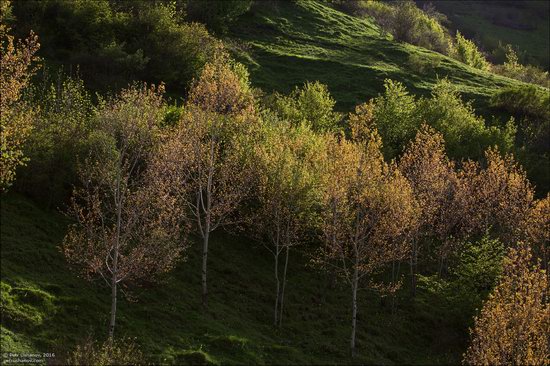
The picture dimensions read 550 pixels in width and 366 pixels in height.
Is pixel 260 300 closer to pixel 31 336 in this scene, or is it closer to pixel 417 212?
pixel 417 212

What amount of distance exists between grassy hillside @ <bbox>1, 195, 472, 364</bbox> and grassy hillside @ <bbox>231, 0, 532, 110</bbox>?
52982 millimetres

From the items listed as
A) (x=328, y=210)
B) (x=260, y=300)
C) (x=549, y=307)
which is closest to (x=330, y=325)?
(x=260, y=300)

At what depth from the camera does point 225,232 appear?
2304 inches

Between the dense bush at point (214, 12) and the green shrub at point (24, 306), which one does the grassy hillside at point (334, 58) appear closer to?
the dense bush at point (214, 12)

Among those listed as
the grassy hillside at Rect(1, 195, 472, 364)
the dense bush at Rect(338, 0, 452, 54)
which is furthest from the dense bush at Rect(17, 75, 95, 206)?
the dense bush at Rect(338, 0, 452, 54)

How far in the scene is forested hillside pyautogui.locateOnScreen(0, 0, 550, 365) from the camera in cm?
3581

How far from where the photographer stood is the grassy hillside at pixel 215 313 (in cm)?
3625

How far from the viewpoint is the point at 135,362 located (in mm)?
32656

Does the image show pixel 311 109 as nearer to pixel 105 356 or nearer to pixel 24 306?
pixel 24 306

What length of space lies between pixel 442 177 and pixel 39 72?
5253 centimetres

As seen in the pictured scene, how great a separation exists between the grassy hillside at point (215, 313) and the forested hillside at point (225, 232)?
0.17m

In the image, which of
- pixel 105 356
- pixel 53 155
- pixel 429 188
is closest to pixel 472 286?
pixel 429 188

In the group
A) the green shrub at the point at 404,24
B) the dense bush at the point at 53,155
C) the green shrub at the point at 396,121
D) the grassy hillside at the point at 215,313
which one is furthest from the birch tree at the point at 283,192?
the green shrub at the point at 404,24

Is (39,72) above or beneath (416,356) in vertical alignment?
above
